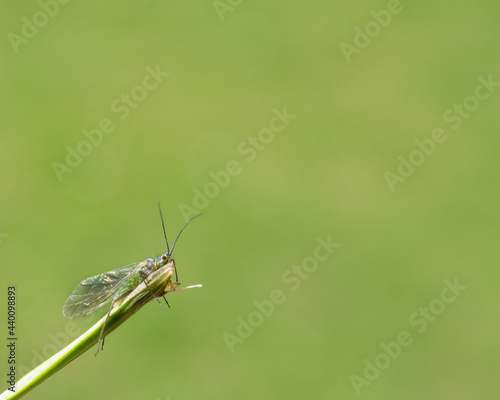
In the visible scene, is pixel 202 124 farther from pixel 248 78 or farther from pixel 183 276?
pixel 183 276

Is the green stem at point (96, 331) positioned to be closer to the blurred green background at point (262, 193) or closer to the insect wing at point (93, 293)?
the insect wing at point (93, 293)

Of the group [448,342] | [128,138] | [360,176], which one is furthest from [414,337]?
[128,138]

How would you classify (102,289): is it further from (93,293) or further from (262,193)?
(262,193)

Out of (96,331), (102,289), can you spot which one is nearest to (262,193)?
(102,289)

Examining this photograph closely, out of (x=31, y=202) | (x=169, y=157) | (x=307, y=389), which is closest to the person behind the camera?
(x=307, y=389)

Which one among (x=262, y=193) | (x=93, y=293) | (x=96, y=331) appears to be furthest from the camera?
(x=262, y=193)

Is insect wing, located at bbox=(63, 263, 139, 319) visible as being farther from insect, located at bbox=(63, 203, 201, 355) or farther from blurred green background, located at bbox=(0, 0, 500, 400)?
blurred green background, located at bbox=(0, 0, 500, 400)
